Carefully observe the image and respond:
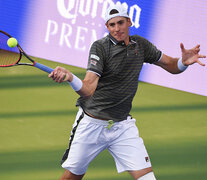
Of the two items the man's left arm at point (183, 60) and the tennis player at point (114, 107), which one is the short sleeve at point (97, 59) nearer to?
the tennis player at point (114, 107)

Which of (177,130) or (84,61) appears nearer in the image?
(177,130)

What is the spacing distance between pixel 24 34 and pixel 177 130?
3.63 m

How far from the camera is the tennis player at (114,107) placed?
5305 mm

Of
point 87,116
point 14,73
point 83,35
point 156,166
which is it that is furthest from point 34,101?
point 87,116

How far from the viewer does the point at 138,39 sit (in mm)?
5602

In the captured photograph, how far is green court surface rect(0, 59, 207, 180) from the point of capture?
6728mm

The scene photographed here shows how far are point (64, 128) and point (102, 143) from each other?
89.7 inches

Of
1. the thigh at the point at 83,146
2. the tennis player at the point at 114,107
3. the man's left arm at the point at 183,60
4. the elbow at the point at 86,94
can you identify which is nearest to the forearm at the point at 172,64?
the man's left arm at the point at 183,60

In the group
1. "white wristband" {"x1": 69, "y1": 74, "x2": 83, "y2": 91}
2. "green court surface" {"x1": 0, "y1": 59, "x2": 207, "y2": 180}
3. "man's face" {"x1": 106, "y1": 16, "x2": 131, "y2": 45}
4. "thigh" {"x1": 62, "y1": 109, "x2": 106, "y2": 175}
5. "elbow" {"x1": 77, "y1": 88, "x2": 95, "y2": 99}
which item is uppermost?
"man's face" {"x1": 106, "y1": 16, "x2": 131, "y2": 45}

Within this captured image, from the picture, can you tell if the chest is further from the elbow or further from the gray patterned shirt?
the elbow

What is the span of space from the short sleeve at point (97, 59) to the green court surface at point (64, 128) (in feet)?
6.04

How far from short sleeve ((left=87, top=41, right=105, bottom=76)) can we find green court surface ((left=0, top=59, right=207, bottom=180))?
1842mm

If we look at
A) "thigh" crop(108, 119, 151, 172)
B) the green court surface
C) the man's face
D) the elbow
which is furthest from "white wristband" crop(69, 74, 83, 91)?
the green court surface

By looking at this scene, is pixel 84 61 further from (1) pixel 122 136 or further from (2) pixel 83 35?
(1) pixel 122 136
